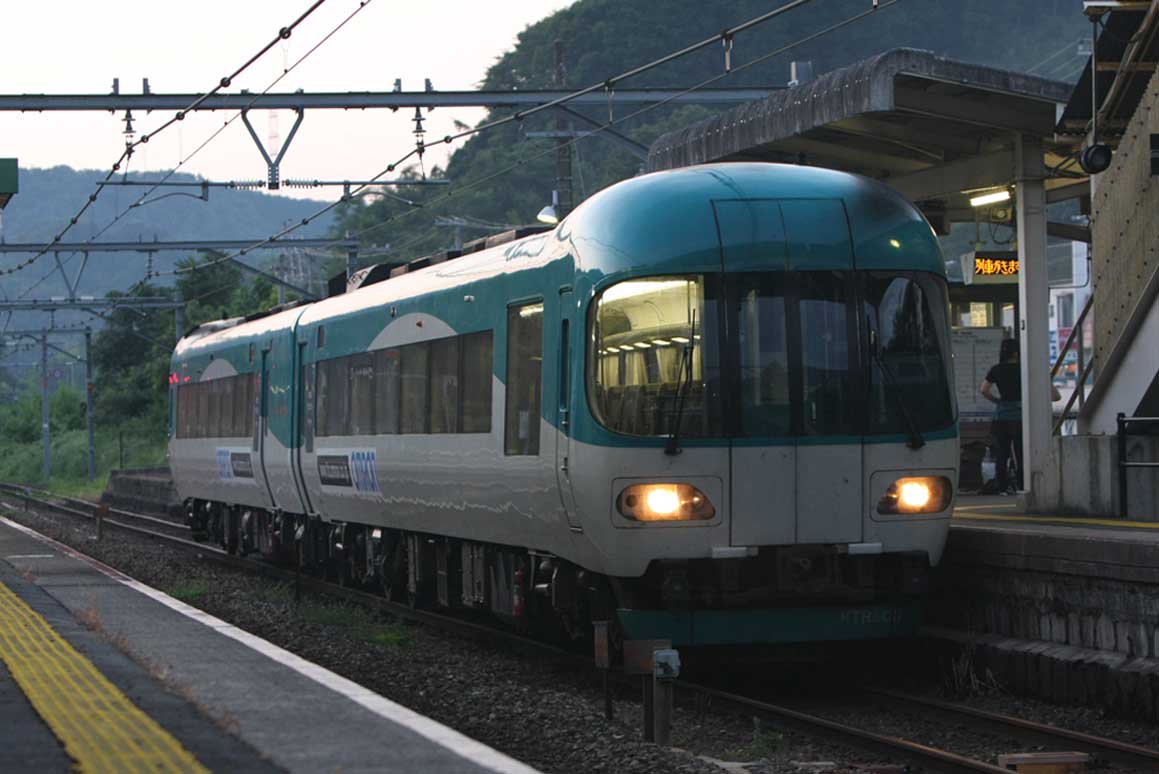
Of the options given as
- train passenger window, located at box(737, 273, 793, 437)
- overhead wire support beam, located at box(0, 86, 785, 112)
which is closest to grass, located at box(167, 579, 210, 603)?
overhead wire support beam, located at box(0, 86, 785, 112)

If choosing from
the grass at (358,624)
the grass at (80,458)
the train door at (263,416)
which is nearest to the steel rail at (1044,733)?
the grass at (358,624)

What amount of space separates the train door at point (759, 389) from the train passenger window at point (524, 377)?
1.62 meters

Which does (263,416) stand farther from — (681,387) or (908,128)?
(681,387)

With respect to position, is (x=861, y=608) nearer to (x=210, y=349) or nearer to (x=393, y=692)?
(x=393, y=692)

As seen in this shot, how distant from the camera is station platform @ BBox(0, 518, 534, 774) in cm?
714

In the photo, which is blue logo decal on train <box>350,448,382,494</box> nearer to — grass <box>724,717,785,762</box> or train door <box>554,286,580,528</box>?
train door <box>554,286,580,528</box>

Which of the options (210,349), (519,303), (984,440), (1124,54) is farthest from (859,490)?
(210,349)

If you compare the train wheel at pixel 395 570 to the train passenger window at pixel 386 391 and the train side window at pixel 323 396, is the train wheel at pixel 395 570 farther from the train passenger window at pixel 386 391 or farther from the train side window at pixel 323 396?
the train side window at pixel 323 396

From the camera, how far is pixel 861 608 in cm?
1146

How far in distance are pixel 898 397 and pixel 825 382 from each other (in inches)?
19.0

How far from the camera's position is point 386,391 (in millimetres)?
16625

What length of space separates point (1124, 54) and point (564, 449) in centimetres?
796

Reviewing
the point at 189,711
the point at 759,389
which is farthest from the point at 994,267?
the point at 189,711

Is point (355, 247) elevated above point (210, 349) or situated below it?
above
